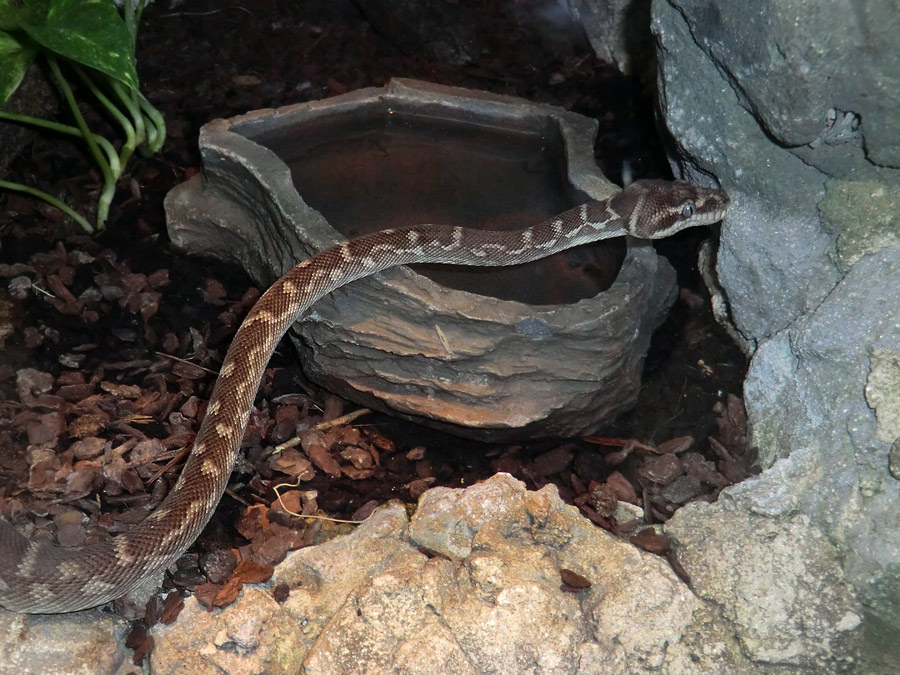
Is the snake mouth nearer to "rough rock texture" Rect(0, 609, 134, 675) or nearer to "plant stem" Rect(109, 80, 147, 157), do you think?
"rough rock texture" Rect(0, 609, 134, 675)

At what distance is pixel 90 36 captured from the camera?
13.9ft

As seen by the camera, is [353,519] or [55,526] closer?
[55,526]

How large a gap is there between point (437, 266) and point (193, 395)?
159 cm

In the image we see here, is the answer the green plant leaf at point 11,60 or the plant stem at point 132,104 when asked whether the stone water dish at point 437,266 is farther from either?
the green plant leaf at point 11,60

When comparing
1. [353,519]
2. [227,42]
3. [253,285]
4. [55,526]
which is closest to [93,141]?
[253,285]

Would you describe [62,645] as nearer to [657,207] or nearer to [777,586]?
[777,586]

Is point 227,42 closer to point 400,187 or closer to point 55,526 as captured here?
point 400,187

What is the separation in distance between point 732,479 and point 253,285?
9.77 ft

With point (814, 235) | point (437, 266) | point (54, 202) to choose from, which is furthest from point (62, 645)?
point (814, 235)

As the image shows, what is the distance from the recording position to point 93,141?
5207 millimetres

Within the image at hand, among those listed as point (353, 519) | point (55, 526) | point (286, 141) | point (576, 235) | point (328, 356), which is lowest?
point (55, 526)

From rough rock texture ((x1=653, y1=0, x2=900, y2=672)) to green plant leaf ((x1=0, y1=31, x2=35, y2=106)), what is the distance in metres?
3.49

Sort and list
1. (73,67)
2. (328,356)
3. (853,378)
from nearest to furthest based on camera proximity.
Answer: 1. (853,378)
2. (328,356)
3. (73,67)

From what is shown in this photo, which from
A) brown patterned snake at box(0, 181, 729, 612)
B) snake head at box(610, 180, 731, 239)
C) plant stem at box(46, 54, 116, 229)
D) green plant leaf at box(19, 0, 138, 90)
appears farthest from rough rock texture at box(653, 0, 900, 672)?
plant stem at box(46, 54, 116, 229)
